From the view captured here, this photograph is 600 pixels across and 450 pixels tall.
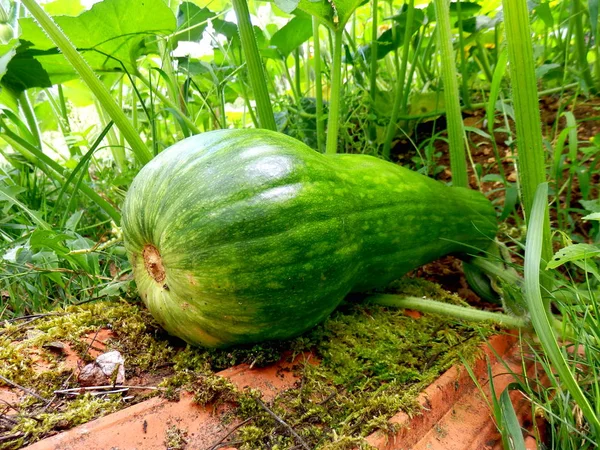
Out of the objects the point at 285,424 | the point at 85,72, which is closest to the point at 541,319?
the point at 285,424

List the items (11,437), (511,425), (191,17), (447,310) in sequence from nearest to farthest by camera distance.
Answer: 1. (11,437)
2. (511,425)
3. (447,310)
4. (191,17)

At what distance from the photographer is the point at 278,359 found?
1084 millimetres

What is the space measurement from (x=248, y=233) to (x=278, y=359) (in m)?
0.31

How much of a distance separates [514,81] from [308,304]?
2.45 feet

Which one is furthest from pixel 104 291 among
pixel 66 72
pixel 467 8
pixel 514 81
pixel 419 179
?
pixel 467 8

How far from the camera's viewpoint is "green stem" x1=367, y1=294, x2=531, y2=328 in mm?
1252

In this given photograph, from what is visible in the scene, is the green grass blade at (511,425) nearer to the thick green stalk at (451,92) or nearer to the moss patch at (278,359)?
the moss patch at (278,359)

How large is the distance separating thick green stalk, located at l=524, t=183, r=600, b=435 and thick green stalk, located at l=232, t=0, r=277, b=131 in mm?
880

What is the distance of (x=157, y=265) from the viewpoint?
3.55 ft

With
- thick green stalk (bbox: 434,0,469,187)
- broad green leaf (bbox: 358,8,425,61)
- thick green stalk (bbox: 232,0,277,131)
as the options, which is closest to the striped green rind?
thick green stalk (bbox: 232,0,277,131)

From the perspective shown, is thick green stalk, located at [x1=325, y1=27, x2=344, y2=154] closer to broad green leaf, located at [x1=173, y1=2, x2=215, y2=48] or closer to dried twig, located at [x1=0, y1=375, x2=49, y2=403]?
broad green leaf, located at [x1=173, y1=2, x2=215, y2=48]

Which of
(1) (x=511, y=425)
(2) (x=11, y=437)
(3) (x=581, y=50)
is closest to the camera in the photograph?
(2) (x=11, y=437)

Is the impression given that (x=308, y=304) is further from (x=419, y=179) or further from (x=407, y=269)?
(x=419, y=179)

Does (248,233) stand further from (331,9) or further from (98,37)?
A: (98,37)
